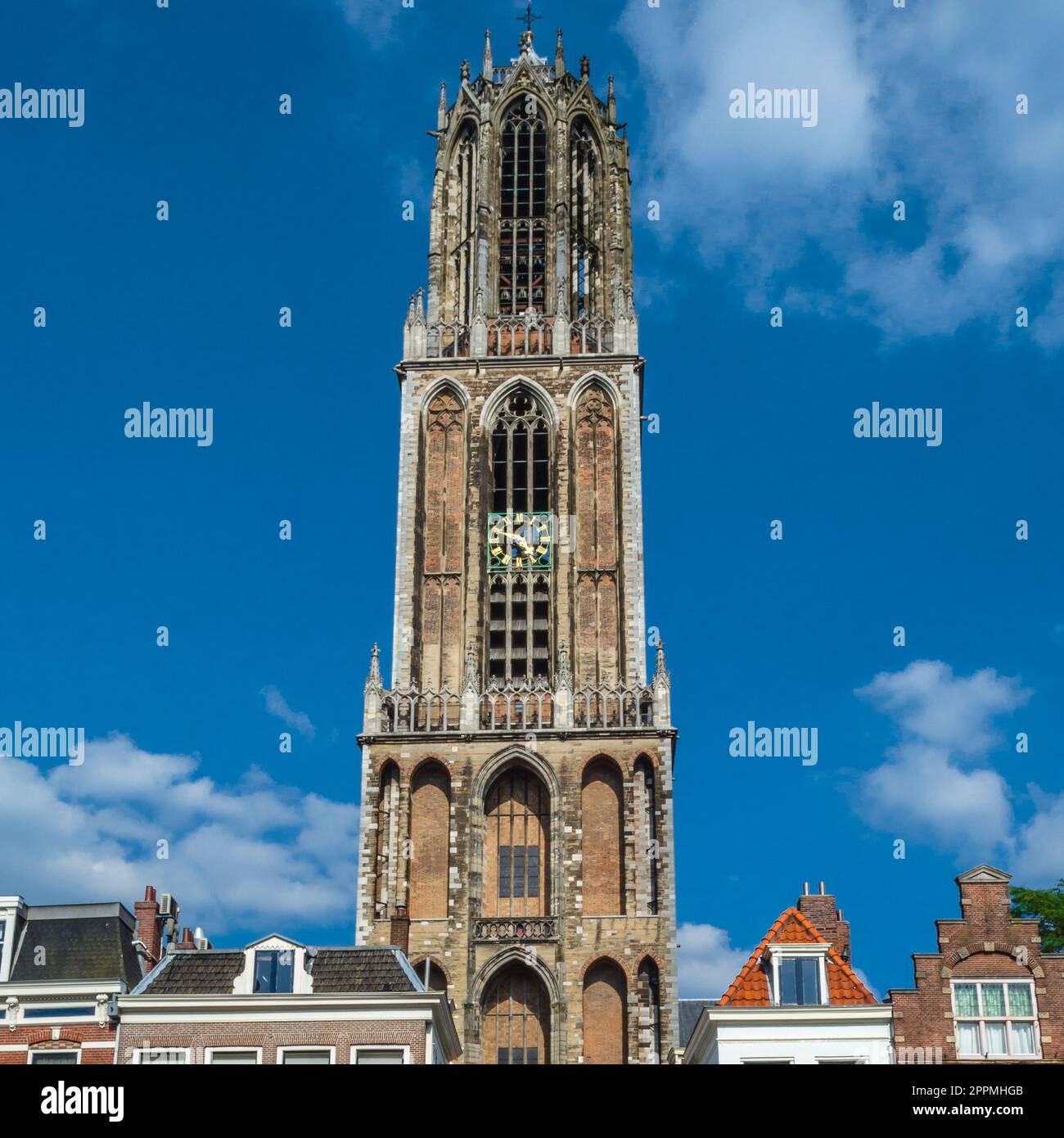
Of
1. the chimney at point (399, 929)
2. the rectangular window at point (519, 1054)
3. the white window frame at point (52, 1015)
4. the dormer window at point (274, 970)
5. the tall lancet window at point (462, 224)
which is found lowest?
the white window frame at point (52, 1015)

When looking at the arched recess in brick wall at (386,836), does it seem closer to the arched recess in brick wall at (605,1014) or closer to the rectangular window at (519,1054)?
the rectangular window at (519,1054)

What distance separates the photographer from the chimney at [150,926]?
3081 cm

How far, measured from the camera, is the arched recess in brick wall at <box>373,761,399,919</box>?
42.0 m

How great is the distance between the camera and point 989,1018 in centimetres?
2436

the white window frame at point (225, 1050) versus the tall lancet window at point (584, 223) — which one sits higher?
the tall lancet window at point (584, 223)

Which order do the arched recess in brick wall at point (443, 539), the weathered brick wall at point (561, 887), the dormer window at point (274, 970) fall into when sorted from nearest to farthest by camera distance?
the dormer window at point (274, 970), the weathered brick wall at point (561, 887), the arched recess in brick wall at point (443, 539)

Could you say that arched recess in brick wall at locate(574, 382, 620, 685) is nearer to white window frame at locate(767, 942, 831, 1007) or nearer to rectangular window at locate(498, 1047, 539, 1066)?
rectangular window at locate(498, 1047, 539, 1066)

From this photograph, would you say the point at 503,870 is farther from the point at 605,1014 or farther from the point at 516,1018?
the point at 605,1014

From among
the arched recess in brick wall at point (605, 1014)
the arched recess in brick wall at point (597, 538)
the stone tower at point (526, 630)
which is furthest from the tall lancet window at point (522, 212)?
the arched recess in brick wall at point (605, 1014)

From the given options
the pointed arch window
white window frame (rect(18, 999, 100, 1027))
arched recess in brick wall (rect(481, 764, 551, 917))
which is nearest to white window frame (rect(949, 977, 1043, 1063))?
white window frame (rect(18, 999, 100, 1027))

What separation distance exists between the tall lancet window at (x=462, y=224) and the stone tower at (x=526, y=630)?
92mm

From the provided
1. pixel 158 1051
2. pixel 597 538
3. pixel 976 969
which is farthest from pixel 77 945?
pixel 597 538

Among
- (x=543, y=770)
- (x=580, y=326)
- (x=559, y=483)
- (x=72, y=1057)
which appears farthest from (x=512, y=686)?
(x=72, y=1057)
